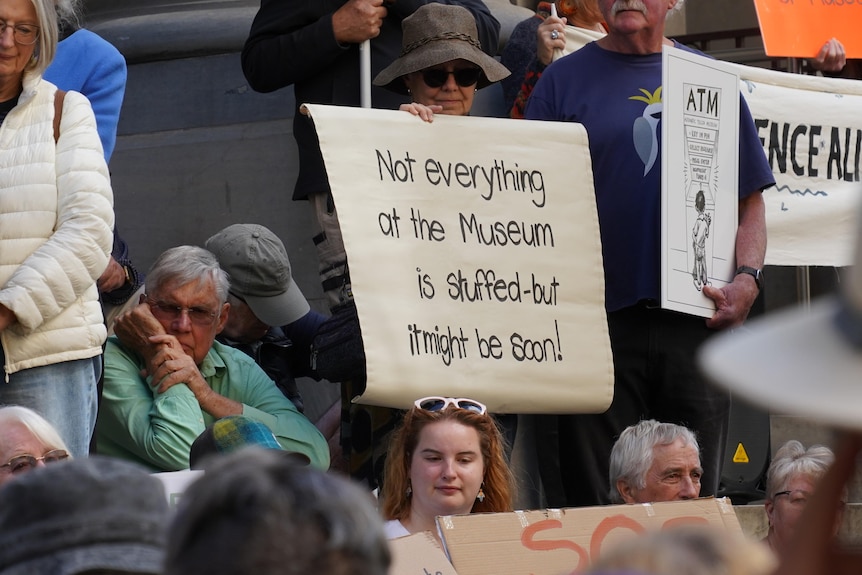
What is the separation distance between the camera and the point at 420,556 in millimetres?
4207

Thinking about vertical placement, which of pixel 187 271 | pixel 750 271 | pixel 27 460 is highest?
pixel 27 460

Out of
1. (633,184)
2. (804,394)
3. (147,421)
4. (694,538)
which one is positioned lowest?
(147,421)

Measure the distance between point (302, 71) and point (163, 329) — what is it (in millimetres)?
1097

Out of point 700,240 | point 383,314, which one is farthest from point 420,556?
point 700,240

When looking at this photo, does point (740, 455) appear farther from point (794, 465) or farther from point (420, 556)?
point (420, 556)

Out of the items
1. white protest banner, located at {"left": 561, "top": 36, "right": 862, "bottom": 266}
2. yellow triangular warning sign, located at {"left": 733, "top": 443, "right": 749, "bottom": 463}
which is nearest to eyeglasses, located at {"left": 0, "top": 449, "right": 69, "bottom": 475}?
yellow triangular warning sign, located at {"left": 733, "top": 443, "right": 749, "bottom": 463}

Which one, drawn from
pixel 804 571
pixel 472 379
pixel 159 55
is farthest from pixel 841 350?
pixel 159 55

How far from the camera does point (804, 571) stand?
4.68 feet

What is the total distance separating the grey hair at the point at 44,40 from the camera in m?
4.95

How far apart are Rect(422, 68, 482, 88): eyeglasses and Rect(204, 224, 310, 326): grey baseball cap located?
1064 mm

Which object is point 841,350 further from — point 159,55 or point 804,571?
point 159,55

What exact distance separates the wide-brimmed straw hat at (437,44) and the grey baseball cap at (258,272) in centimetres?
92

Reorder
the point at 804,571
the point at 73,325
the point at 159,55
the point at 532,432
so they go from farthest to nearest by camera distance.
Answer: the point at 159,55 → the point at 532,432 → the point at 73,325 → the point at 804,571

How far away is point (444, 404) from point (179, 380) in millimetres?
1018
